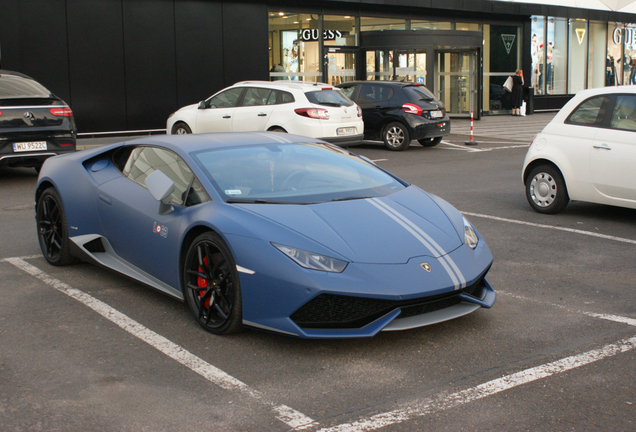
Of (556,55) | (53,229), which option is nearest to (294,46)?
(556,55)

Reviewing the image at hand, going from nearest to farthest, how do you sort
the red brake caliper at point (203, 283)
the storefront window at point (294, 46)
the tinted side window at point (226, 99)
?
the red brake caliper at point (203, 283)
the tinted side window at point (226, 99)
the storefront window at point (294, 46)

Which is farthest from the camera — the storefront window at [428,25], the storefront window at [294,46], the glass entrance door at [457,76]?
the storefront window at [428,25]

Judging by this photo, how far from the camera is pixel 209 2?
68.1ft

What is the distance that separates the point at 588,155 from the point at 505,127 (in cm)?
1596

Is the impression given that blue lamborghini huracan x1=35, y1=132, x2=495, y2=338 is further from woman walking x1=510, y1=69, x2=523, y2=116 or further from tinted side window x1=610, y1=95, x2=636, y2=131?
woman walking x1=510, y1=69, x2=523, y2=116

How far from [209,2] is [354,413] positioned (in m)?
19.1

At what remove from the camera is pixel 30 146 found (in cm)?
1062

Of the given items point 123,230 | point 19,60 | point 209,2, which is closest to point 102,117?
point 19,60

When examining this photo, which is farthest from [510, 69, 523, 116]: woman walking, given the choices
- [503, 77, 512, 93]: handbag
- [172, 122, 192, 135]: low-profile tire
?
[172, 122, 192, 135]: low-profile tire

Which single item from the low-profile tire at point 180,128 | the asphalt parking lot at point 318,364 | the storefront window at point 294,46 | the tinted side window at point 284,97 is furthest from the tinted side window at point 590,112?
the storefront window at point 294,46

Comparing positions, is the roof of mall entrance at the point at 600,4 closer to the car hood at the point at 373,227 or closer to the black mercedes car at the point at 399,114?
the black mercedes car at the point at 399,114

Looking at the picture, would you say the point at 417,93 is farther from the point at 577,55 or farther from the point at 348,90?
the point at 577,55

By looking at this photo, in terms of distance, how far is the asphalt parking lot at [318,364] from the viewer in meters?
3.34

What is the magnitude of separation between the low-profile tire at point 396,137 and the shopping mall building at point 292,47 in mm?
6872
